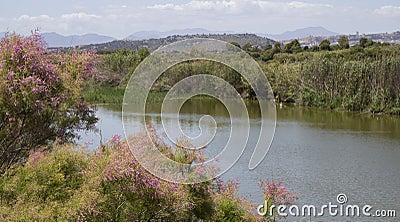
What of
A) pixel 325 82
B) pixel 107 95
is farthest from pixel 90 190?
pixel 325 82

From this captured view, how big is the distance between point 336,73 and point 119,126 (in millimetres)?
15042

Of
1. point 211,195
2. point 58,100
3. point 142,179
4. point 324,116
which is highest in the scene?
point 58,100

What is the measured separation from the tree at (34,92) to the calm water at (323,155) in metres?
0.68

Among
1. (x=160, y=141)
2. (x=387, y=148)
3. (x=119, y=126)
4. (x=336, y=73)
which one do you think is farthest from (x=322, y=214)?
(x=336, y=73)

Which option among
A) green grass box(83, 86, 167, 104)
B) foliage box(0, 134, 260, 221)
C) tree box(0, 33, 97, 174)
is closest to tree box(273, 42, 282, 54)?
green grass box(83, 86, 167, 104)

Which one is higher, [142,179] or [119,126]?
[142,179]

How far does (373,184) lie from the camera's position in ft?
42.1

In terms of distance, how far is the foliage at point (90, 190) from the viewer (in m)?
5.16

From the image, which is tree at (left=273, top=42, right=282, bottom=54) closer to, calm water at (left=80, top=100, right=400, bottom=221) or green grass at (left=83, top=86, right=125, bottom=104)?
green grass at (left=83, top=86, right=125, bottom=104)

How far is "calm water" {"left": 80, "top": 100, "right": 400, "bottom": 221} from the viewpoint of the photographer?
11.9m

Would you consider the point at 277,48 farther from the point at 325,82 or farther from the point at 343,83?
the point at 343,83

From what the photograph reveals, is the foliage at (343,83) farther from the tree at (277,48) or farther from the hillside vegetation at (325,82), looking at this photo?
the tree at (277,48)

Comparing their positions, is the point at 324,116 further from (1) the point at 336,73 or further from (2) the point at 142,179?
(2) the point at 142,179

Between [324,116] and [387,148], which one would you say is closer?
[387,148]
